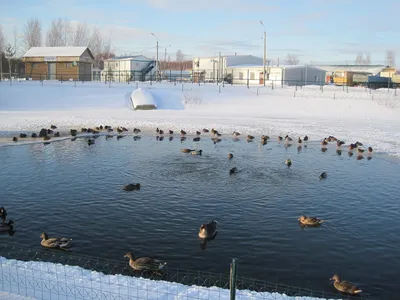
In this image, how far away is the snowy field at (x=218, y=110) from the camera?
37.9m

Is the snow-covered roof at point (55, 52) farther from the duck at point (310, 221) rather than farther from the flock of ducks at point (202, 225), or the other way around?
the duck at point (310, 221)

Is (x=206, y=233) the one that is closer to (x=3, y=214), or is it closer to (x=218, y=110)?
(x=3, y=214)

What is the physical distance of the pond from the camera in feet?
38.7

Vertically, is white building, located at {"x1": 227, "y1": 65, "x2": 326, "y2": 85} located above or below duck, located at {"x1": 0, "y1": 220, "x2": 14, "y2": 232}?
above

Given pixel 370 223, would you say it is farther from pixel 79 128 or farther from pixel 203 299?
pixel 79 128

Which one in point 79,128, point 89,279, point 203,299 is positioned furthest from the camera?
point 79,128

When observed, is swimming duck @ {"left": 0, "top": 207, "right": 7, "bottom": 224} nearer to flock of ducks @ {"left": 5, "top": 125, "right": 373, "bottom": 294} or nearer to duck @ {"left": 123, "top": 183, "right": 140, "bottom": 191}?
flock of ducks @ {"left": 5, "top": 125, "right": 373, "bottom": 294}

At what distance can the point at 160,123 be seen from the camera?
133 feet

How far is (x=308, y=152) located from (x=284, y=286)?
18.5 meters

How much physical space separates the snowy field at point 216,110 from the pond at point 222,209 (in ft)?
26.8

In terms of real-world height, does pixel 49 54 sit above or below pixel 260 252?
above

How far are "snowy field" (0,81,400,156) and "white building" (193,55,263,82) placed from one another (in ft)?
97.4

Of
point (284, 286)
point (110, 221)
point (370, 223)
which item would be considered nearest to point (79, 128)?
point (110, 221)

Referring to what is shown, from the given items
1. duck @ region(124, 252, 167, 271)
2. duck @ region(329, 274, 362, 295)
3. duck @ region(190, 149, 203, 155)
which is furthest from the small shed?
duck @ region(329, 274, 362, 295)
